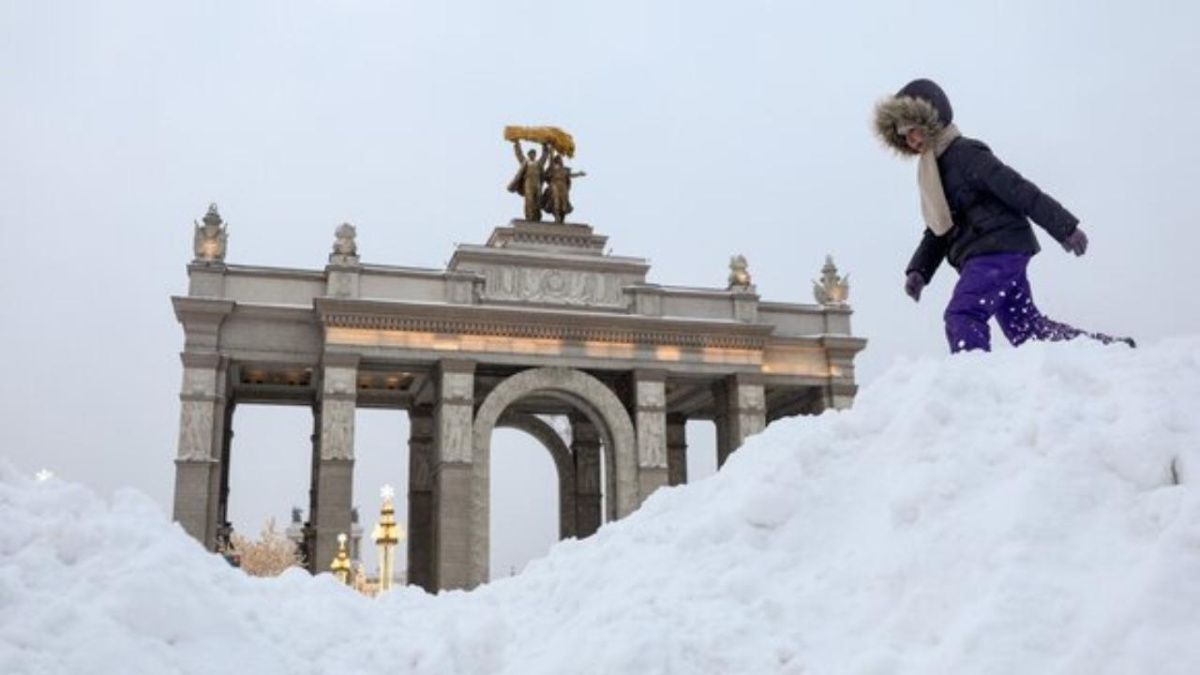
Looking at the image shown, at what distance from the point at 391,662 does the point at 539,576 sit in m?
1.24

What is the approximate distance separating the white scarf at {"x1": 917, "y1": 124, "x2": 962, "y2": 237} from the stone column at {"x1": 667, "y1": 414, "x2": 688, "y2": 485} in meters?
24.6

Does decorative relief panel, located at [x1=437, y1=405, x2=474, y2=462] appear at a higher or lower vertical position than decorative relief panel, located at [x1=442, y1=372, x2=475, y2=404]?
lower

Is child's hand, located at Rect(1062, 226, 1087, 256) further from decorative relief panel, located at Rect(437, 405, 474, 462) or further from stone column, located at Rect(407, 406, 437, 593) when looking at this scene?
stone column, located at Rect(407, 406, 437, 593)

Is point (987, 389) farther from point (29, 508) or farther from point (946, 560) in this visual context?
point (29, 508)

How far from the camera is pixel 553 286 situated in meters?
27.6

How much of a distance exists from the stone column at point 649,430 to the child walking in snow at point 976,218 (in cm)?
1990

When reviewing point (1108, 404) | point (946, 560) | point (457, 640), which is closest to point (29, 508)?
point (457, 640)

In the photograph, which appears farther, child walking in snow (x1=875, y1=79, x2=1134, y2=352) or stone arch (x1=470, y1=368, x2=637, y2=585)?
stone arch (x1=470, y1=368, x2=637, y2=585)

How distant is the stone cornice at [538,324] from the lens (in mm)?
25453

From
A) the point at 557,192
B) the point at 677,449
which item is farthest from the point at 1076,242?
the point at 677,449

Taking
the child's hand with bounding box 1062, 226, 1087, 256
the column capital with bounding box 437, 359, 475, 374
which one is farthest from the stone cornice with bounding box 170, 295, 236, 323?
the child's hand with bounding box 1062, 226, 1087, 256

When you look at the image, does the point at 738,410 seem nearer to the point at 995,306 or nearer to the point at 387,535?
the point at 387,535

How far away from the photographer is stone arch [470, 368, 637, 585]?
26.0 metres

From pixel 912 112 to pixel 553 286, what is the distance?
2063 centimetres
